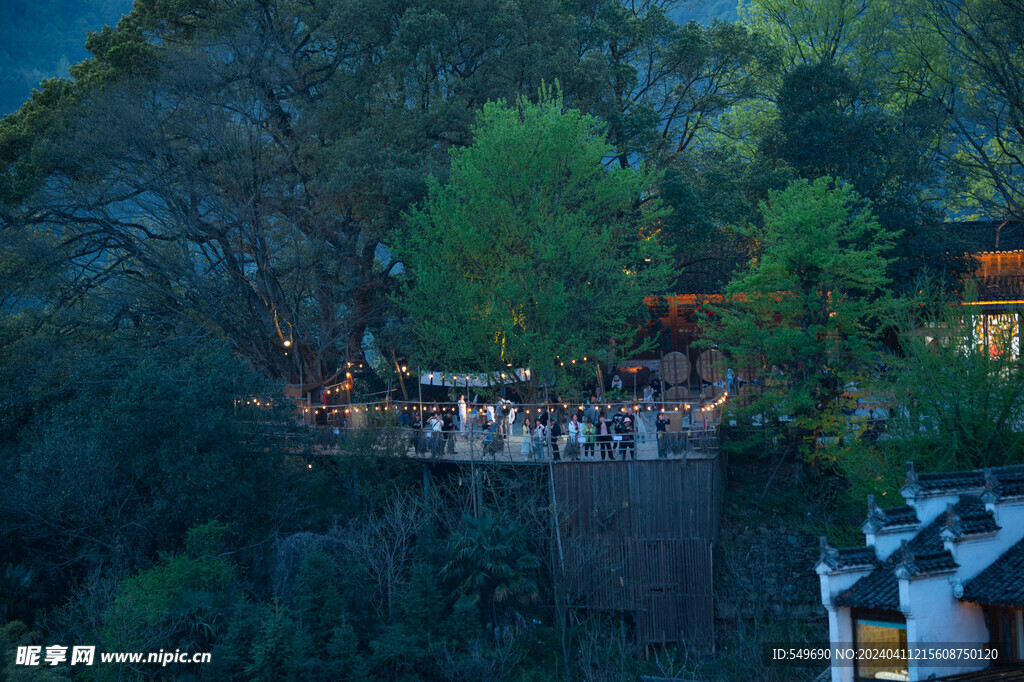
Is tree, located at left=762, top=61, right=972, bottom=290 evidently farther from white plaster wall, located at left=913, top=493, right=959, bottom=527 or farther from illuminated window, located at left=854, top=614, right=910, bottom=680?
illuminated window, located at left=854, top=614, right=910, bottom=680

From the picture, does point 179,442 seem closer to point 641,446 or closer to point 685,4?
point 641,446

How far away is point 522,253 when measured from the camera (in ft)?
105

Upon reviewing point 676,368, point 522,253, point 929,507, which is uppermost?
point 522,253

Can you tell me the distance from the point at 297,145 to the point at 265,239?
3.99 m

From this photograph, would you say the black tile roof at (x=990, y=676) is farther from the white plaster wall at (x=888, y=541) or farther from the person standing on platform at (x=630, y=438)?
the person standing on platform at (x=630, y=438)

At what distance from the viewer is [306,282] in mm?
37625

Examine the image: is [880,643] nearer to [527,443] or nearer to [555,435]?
[555,435]

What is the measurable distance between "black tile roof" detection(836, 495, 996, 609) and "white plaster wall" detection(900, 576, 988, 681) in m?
0.28

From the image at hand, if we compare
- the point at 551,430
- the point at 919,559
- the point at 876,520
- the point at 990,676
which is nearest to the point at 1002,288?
the point at 551,430

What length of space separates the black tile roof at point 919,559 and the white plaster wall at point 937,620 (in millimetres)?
281

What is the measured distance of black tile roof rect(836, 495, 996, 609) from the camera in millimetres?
16984

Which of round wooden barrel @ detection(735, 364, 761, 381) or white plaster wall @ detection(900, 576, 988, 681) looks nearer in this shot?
white plaster wall @ detection(900, 576, 988, 681)

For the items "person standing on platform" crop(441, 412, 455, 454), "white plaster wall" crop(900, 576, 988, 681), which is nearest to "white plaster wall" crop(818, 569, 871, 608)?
"white plaster wall" crop(900, 576, 988, 681)

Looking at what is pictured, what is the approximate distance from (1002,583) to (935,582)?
1152mm
